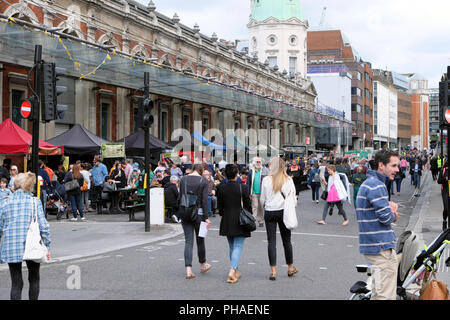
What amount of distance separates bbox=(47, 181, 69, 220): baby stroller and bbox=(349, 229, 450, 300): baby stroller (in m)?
12.8

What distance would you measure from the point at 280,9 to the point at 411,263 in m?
80.3

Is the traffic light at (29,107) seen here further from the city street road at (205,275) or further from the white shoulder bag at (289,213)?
the white shoulder bag at (289,213)

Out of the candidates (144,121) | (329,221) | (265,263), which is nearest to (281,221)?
(265,263)

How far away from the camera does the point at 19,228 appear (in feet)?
21.7

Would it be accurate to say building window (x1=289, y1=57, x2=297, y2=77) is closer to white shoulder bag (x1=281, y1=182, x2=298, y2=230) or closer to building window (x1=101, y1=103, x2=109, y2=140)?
building window (x1=101, y1=103, x2=109, y2=140)

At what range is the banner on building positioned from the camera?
71.7 ft

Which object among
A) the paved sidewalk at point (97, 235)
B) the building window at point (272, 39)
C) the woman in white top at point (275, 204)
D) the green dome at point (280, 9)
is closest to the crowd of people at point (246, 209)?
the woman in white top at point (275, 204)

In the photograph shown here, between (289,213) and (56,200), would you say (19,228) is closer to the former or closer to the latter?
(289,213)

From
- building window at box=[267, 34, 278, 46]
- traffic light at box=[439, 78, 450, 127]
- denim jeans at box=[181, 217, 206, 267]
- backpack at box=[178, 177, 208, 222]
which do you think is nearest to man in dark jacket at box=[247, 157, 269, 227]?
traffic light at box=[439, 78, 450, 127]

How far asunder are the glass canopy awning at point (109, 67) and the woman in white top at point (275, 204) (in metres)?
16.2

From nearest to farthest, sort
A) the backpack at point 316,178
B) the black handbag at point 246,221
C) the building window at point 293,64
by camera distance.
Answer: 1. the black handbag at point 246,221
2. the backpack at point 316,178
3. the building window at point 293,64

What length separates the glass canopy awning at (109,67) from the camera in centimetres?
2242

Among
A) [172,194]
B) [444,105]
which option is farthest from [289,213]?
[172,194]

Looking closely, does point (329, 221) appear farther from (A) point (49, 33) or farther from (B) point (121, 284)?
(A) point (49, 33)
